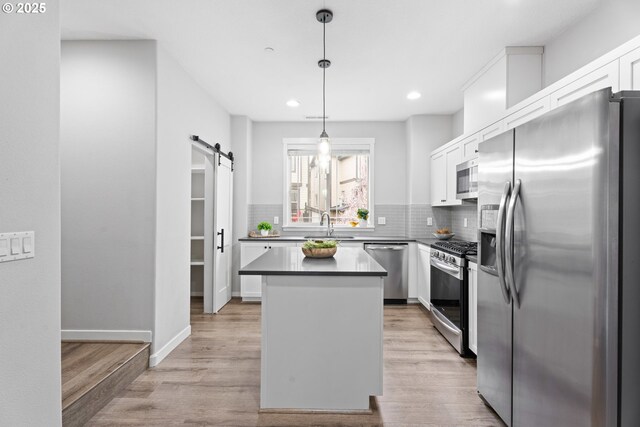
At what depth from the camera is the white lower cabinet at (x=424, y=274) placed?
4.53 meters

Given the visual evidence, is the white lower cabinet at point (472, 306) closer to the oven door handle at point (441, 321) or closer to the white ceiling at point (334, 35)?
the oven door handle at point (441, 321)

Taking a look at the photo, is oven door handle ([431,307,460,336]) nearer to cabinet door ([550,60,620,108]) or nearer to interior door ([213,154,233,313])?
cabinet door ([550,60,620,108])

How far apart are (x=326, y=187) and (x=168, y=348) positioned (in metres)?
3.43

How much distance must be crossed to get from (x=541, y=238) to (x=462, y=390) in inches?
60.2

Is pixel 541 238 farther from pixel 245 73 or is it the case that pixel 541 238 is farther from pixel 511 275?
pixel 245 73

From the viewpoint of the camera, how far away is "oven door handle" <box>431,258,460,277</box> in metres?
3.36

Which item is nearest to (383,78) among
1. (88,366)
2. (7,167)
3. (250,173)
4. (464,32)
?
(464,32)

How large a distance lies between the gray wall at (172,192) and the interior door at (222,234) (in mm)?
828

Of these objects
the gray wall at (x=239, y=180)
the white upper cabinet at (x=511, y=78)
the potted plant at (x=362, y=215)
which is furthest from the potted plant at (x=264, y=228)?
the white upper cabinet at (x=511, y=78)

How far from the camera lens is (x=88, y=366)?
99.2 inches

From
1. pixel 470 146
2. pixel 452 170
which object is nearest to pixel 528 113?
pixel 470 146

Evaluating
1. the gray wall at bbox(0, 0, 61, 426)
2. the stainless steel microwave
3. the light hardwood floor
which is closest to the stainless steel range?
the light hardwood floor

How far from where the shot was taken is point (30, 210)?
61.2 inches

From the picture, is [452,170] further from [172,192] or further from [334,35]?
[172,192]
